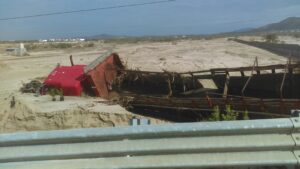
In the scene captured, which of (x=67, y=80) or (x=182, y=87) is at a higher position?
(x=67, y=80)

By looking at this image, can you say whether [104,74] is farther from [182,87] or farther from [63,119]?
[63,119]

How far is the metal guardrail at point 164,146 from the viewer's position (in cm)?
480

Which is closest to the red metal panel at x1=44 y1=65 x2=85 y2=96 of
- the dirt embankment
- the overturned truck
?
the overturned truck

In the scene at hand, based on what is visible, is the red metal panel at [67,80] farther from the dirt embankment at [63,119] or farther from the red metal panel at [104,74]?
the dirt embankment at [63,119]

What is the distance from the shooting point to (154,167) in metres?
4.94

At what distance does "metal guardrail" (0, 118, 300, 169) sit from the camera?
480cm

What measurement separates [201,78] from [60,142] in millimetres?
10025

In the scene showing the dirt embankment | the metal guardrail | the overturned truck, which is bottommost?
the dirt embankment

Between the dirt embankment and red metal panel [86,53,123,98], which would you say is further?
red metal panel [86,53,123,98]

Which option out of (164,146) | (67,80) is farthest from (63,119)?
(164,146)

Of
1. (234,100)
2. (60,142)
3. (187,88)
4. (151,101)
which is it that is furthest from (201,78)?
(60,142)

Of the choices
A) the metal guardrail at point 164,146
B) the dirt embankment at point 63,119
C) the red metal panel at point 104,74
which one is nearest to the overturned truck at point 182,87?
the red metal panel at point 104,74

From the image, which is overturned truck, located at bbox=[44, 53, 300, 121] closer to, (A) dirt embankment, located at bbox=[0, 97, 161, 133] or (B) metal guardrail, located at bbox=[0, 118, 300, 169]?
(A) dirt embankment, located at bbox=[0, 97, 161, 133]

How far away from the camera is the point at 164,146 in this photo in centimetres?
492
